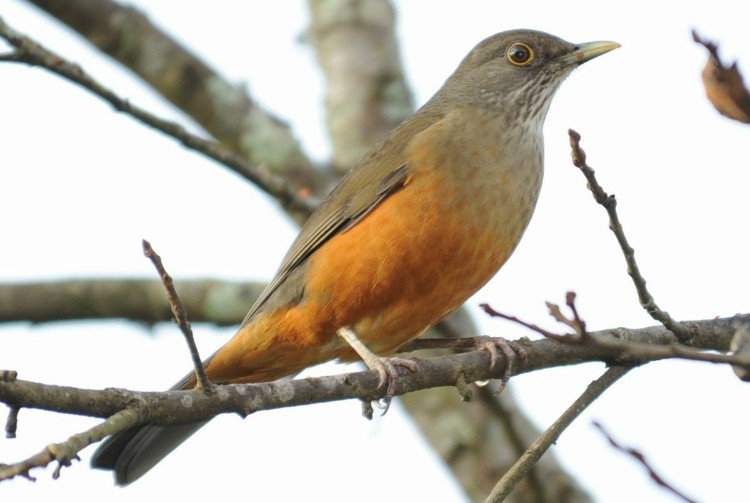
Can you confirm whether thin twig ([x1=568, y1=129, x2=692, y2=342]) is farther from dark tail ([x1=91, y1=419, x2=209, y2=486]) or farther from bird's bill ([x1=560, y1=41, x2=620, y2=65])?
bird's bill ([x1=560, y1=41, x2=620, y2=65])

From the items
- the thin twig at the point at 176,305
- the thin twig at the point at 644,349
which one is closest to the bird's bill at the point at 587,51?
the thin twig at the point at 644,349

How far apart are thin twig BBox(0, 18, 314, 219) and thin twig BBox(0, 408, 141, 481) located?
2.53m

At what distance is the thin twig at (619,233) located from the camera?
3916mm

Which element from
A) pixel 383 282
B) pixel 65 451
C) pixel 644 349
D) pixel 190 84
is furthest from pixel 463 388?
pixel 190 84

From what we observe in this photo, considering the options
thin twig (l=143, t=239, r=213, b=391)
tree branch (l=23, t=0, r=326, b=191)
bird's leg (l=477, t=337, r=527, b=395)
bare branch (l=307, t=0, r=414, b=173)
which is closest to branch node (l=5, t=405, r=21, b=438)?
thin twig (l=143, t=239, r=213, b=391)

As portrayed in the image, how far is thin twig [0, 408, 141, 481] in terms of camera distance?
3225mm

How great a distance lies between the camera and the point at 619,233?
14.1 feet

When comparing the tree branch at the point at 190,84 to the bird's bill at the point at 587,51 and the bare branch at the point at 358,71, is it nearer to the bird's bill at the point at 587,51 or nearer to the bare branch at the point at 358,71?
the bare branch at the point at 358,71

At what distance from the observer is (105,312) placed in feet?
28.5

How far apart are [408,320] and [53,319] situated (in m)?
3.40

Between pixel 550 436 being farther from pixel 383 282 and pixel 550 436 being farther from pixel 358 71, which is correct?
pixel 358 71

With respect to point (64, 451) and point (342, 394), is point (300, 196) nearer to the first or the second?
point (342, 394)

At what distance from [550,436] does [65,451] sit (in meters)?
2.39

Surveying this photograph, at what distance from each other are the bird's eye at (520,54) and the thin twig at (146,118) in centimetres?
191
